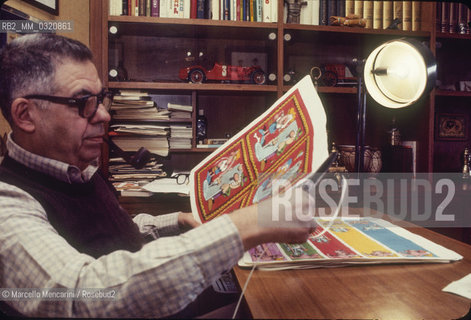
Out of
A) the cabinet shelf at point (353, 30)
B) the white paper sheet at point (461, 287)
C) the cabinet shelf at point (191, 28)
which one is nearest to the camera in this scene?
the white paper sheet at point (461, 287)

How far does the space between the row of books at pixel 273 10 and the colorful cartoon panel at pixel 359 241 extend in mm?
1461

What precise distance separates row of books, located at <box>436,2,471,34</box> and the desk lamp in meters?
1.34

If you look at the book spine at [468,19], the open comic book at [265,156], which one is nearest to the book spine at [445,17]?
the book spine at [468,19]

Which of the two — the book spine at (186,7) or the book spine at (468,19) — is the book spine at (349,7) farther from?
the book spine at (186,7)

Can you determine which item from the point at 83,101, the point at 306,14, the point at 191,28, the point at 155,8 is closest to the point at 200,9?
the point at 191,28

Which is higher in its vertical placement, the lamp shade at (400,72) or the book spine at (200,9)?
the book spine at (200,9)

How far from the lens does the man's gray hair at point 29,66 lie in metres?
0.65

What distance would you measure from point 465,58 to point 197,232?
2735 mm

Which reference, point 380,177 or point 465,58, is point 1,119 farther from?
point 465,58

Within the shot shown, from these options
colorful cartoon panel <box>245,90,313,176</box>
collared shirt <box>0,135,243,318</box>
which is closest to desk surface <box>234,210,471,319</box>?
collared shirt <box>0,135,243,318</box>

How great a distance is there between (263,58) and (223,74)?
0.37m

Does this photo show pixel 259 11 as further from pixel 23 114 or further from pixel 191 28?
pixel 23 114

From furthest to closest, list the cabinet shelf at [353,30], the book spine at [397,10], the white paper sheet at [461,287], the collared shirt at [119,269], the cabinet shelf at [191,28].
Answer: the book spine at [397,10] < the cabinet shelf at [353,30] < the cabinet shelf at [191,28] < the white paper sheet at [461,287] < the collared shirt at [119,269]

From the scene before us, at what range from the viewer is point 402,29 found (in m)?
2.08
